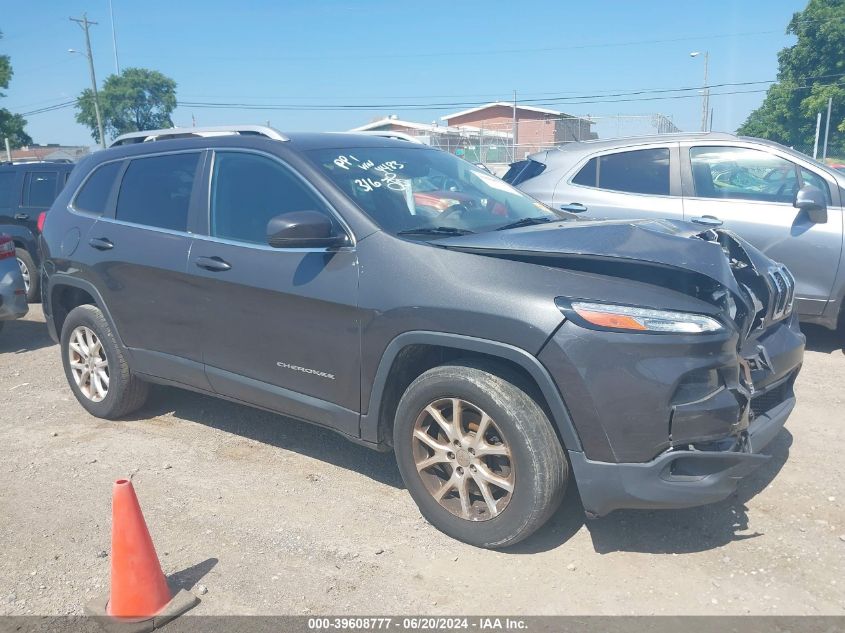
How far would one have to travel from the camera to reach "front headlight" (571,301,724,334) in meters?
2.97

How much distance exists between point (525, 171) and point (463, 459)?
4.76m

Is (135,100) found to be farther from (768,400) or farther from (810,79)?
(768,400)

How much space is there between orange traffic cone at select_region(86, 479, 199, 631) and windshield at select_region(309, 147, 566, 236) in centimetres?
169

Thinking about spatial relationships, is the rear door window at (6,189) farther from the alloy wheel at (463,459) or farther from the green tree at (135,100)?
the green tree at (135,100)

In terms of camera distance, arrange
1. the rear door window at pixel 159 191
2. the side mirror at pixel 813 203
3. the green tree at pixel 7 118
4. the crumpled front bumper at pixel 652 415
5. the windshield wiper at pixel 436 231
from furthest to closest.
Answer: the green tree at pixel 7 118
the side mirror at pixel 813 203
the rear door window at pixel 159 191
the windshield wiper at pixel 436 231
the crumpled front bumper at pixel 652 415

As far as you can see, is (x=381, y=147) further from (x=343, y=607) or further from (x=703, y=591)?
(x=703, y=591)

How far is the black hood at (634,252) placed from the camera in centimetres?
311

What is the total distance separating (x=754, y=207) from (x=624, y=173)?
3.91 feet

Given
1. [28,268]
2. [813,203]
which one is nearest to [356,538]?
[813,203]

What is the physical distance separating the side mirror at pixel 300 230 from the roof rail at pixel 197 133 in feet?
2.61

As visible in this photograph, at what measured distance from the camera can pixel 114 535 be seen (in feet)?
9.75

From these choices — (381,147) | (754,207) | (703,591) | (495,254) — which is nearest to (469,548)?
(703,591)

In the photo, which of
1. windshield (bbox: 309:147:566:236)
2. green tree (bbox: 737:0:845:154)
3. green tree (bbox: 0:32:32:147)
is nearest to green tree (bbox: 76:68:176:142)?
green tree (bbox: 0:32:32:147)

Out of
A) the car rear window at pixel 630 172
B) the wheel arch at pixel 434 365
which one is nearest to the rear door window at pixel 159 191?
the wheel arch at pixel 434 365
